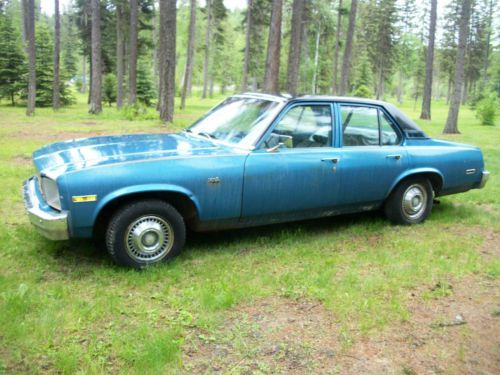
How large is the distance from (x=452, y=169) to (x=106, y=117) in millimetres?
17467

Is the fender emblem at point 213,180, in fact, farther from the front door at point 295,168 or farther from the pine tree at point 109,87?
the pine tree at point 109,87

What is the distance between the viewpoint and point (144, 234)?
4176 mm

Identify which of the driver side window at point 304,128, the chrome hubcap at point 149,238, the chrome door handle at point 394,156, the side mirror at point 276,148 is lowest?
the chrome hubcap at point 149,238

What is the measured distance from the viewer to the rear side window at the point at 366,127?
5402 mm

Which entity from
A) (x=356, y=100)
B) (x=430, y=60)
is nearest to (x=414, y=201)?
(x=356, y=100)

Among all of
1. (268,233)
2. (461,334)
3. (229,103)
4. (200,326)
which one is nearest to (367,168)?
(268,233)

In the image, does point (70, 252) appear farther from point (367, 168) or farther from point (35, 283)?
point (367, 168)

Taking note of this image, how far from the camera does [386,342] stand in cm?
329

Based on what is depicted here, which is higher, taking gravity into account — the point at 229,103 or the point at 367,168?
the point at 229,103

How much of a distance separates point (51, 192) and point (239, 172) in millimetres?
1705

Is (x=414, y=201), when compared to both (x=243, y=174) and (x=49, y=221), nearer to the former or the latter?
(x=243, y=174)

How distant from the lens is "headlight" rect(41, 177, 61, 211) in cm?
392

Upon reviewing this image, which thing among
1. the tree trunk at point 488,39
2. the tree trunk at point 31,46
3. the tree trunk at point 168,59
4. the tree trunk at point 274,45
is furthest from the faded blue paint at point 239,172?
the tree trunk at point 488,39

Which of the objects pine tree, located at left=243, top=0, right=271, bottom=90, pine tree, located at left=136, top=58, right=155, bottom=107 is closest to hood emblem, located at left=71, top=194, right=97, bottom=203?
pine tree, located at left=136, top=58, right=155, bottom=107
